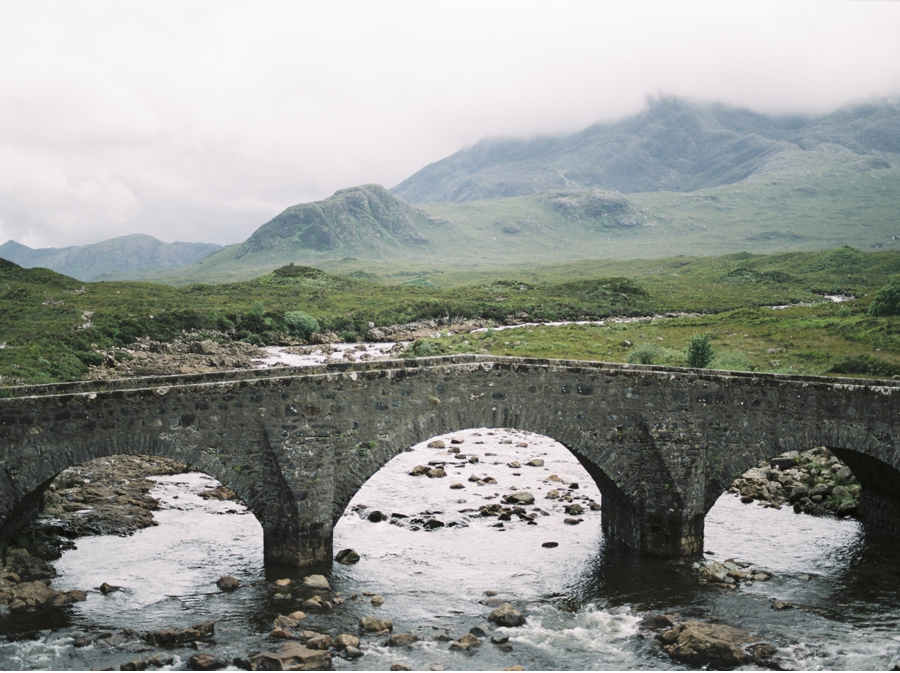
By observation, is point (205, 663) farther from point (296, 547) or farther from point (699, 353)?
point (699, 353)

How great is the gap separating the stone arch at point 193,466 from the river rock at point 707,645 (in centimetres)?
944

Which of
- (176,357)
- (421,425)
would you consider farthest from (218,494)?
(176,357)

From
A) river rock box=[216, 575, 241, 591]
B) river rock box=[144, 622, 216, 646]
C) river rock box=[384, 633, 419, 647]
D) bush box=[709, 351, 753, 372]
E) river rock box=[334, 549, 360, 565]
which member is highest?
bush box=[709, 351, 753, 372]

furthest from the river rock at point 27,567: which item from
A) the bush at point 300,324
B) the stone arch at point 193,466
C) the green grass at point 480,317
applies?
the bush at point 300,324

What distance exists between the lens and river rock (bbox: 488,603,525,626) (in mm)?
18875

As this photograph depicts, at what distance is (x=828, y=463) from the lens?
31.2 meters

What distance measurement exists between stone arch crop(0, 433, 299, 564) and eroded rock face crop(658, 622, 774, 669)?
945 cm

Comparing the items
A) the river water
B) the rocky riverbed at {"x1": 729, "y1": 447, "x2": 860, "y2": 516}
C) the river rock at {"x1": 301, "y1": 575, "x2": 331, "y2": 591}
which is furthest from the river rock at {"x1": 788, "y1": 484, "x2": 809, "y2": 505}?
the river rock at {"x1": 301, "y1": 575, "x2": 331, "y2": 591}

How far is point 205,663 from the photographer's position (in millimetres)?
16453

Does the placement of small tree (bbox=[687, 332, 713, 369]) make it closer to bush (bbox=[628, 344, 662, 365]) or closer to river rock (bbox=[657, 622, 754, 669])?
bush (bbox=[628, 344, 662, 365])

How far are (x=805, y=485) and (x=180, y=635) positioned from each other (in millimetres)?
22112

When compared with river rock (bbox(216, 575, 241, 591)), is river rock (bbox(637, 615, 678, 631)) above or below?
below

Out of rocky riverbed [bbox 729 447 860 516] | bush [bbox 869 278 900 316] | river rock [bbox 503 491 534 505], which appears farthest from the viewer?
bush [bbox 869 278 900 316]

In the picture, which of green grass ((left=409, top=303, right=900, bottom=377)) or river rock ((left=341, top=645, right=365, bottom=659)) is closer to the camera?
river rock ((left=341, top=645, right=365, bottom=659))
